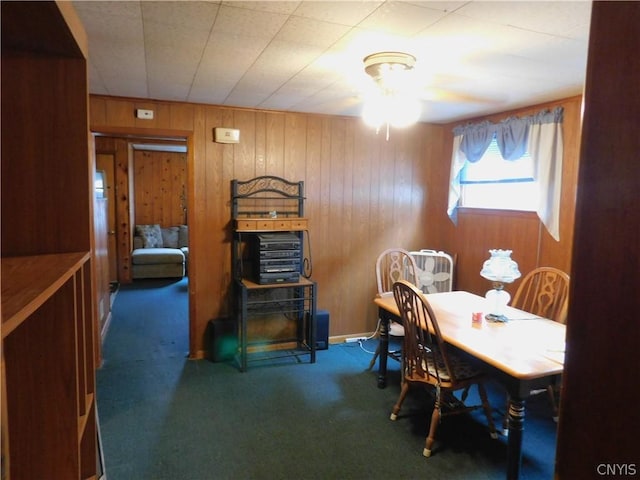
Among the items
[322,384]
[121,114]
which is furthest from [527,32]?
[121,114]

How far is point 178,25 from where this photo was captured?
75.7 inches

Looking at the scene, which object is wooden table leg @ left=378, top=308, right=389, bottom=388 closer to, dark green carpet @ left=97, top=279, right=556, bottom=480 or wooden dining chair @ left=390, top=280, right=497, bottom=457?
dark green carpet @ left=97, top=279, right=556, bottom=480

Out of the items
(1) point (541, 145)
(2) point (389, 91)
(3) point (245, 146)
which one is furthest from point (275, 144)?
(1) point (541, 145)

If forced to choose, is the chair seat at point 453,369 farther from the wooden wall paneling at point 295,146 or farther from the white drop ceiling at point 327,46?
the wooden wall paneling at point 295,146

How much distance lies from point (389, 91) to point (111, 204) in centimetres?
558

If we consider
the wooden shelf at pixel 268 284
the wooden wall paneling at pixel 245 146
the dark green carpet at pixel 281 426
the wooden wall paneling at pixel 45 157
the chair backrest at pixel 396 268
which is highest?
the wooden wall paneling at pixel 245 146

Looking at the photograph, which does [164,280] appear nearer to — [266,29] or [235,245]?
[235,245]

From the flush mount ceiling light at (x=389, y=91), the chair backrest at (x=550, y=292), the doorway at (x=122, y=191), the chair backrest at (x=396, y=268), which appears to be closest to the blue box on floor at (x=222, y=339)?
the chair backrest at (x=396, y=268)

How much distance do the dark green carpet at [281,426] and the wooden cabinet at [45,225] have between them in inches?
50.4

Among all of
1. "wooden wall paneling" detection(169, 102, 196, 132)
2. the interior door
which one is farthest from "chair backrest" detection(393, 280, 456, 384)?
the interior door

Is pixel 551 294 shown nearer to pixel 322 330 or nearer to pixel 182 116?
pixel 322 330

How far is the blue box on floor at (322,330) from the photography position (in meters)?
3.98

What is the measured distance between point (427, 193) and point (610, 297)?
3969mm

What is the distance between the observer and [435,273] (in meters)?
4.13
